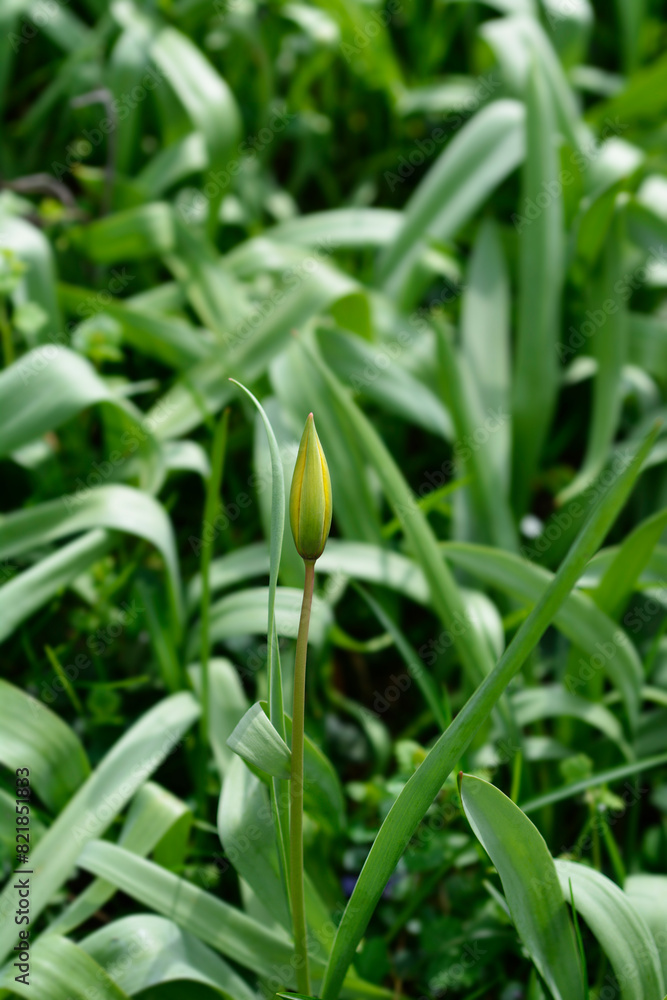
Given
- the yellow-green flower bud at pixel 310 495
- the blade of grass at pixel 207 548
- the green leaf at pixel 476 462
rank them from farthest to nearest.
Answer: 1. the green leaf at pixel 476 462
2. the blade of grass at pixel 207 548
3. the yellow-green flower bud at pixel 310 495

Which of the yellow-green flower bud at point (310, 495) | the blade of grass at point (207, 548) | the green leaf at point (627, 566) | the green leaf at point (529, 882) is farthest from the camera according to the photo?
the green leaf at point (627, 566)

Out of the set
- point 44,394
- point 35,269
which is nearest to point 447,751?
point 44,394

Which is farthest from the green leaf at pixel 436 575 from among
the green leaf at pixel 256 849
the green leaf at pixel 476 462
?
the green leaf at pixel 256 849

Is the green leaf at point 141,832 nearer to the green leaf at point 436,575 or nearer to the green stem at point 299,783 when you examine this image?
the green stem at point 299,783

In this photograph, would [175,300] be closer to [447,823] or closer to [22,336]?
[22,336]

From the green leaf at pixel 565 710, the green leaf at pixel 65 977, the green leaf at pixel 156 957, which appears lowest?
the green leaf at pixel 565 710

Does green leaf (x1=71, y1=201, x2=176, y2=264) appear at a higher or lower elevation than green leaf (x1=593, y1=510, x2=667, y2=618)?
higher

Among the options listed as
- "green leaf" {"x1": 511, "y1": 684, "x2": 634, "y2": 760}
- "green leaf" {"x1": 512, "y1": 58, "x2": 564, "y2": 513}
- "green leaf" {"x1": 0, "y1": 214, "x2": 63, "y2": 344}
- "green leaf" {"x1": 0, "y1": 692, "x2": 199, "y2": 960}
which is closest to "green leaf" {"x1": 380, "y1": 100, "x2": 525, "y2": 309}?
"green leaf" {"x1": 512, "y1": 58, "x2": 564, "y2": 513}

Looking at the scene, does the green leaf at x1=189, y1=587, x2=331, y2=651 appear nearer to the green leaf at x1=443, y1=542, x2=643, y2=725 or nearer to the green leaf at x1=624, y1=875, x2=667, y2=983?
the green leaf at x1=443, y1=542, x2=643, y2=725

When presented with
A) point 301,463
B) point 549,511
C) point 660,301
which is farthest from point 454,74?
point 301,463
